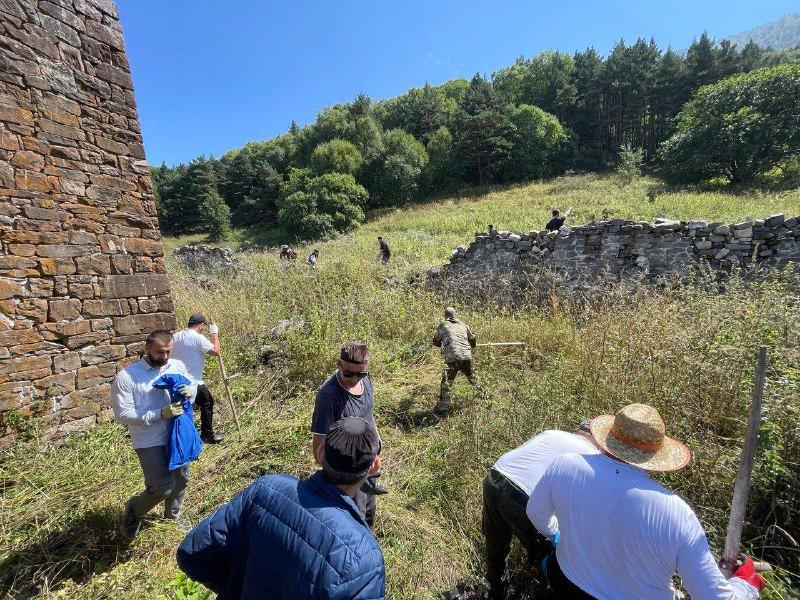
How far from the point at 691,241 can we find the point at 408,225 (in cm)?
1934

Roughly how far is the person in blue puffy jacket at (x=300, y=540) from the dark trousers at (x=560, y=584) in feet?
3.28

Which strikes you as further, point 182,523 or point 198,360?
point 198,360

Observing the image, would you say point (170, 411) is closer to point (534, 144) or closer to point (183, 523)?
point (183, 523)

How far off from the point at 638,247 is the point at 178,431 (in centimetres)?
790

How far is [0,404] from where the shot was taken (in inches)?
138

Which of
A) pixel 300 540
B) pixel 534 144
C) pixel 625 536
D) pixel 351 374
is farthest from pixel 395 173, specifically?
pixel 300 540

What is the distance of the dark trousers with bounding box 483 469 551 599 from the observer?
2.13m

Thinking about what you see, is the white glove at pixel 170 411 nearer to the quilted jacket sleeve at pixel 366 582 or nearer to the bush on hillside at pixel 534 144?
the quilted jacket sleeve at pixel 366 582

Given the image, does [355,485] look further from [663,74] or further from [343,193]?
[663,74]

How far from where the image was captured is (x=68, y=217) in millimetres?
3914

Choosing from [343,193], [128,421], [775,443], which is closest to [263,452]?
[128,421]

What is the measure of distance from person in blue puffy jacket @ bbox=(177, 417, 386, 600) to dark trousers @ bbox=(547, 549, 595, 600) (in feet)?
3.28

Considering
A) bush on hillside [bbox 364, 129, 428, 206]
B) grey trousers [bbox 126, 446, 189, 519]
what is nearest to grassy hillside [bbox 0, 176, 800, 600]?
grey trousers [bbox 126, 446, 189, 519]

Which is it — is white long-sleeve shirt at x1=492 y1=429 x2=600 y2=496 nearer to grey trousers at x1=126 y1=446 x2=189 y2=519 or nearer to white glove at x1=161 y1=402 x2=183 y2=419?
white glove at x1=161 y1=402 x2=183 y2=419
